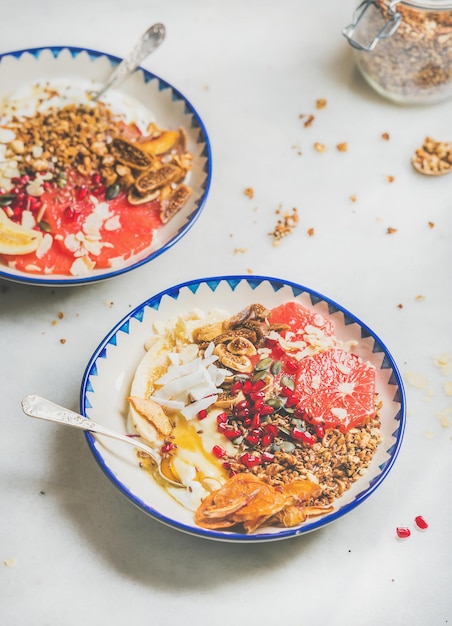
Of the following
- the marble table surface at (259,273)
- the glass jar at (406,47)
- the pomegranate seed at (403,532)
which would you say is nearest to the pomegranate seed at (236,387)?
the marble table surface at (259,273)

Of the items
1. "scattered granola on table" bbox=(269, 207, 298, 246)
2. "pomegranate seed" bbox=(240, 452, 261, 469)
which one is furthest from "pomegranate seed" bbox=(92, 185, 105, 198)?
"pomegranate seed" bbox=(240, 452, 261, 469)

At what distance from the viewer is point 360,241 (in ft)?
7.09

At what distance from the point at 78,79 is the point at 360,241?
987 mm

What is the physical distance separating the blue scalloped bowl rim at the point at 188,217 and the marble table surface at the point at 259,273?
135mm

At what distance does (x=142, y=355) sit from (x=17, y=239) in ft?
1.46

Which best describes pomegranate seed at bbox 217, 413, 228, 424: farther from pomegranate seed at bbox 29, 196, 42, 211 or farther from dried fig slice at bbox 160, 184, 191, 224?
pomegranate seed at bbox 29, 196, 42, 211

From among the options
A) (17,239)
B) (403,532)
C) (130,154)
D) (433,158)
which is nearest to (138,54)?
(130,154)

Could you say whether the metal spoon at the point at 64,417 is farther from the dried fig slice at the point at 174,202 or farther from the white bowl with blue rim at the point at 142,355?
the dried fig slice at the point at 174,202

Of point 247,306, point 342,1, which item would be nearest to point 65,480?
point 247,306

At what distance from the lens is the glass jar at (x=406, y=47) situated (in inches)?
84.0

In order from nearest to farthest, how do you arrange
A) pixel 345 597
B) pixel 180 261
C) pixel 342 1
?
pixel 345 597 < pixel 180 261 < pixel 342 1

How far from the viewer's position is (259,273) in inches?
83.0

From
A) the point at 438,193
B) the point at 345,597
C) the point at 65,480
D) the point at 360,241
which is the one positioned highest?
the point at 438,193

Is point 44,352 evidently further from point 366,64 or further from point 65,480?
point 366,64
